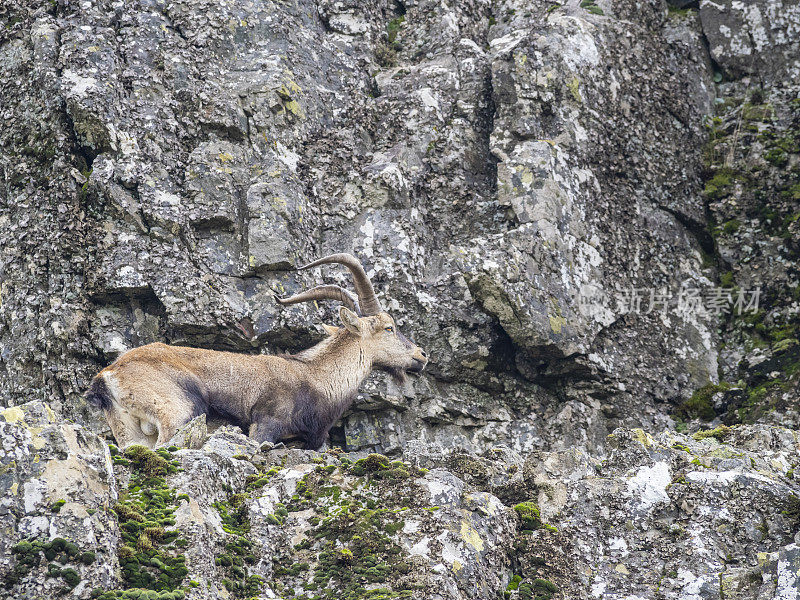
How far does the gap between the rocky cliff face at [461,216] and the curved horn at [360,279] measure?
1.44 ft

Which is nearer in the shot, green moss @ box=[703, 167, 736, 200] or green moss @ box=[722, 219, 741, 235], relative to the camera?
green moss @ box=[722, 219, 741, 235]

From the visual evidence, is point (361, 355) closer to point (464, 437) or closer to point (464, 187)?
point (464, 437)

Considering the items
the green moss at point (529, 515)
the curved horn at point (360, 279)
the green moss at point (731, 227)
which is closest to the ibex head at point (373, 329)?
the curved horn at point (360, 279)

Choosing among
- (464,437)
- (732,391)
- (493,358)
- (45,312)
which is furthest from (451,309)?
(45,312)

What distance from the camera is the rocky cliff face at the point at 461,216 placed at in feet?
38.5

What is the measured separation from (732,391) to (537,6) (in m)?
7.51

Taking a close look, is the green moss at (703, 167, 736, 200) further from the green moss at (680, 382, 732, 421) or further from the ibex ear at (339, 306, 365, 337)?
the ibex ear at (339, 306, 365, 337)

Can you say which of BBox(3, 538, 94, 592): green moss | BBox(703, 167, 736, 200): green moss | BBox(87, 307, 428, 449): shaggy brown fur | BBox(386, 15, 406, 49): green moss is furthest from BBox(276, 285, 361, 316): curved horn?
BBox(3, 538, 94, 592): green moss

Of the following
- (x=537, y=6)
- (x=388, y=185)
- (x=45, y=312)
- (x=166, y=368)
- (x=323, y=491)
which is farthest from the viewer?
(x=537, y=6)

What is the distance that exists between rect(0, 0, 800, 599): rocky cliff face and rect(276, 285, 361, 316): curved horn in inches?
14.6

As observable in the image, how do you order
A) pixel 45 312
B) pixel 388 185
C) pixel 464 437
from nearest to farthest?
pixel 45 312 → pixel 464 437 → pixel 388 185

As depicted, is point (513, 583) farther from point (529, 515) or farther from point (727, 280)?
point (727, 280)

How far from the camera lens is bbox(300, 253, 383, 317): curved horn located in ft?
40.4

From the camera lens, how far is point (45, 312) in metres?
11.8
